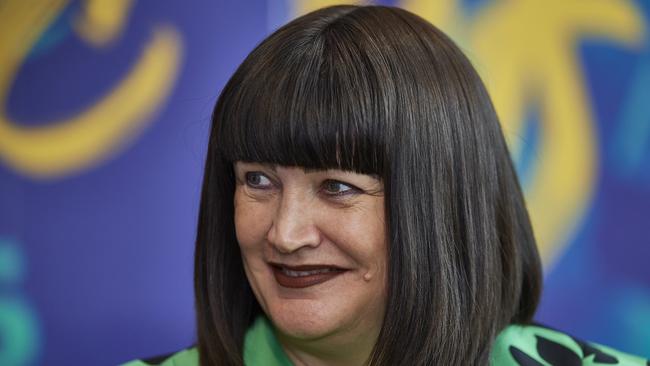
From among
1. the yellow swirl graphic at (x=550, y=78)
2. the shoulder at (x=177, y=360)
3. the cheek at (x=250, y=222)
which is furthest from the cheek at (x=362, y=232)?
the yellow swirl graphic at (x=550, y=78)

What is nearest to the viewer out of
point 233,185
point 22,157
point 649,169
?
point 233,185

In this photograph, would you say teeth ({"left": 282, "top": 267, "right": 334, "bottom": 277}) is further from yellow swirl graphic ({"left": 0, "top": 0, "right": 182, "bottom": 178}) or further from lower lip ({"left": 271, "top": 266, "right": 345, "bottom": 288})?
yellow swirl graphic ({"left": 0, "top": 0, "right": 182, "bottom": 178})

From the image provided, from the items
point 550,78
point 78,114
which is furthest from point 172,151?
point 550,78

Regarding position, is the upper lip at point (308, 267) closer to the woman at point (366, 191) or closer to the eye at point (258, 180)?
the woman at point (366, 191)

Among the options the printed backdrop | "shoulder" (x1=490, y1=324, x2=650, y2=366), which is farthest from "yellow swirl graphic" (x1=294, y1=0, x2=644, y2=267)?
"shoulder" (x1=490, y1=324, x2=650, y2=366)

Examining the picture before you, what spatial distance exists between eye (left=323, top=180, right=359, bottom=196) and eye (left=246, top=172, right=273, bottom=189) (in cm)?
9

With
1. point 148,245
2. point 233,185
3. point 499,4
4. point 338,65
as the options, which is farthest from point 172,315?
point 499,4

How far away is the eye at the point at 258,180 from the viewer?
1.20m

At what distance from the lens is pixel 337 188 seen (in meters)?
1.15

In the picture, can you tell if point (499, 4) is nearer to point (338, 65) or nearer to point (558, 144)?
point (558, 144)

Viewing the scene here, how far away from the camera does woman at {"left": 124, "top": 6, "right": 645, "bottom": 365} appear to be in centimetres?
114

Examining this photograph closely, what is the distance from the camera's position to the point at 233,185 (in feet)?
4.24

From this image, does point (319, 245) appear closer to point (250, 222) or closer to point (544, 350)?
point (250, 222)

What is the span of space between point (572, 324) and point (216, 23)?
98cm
